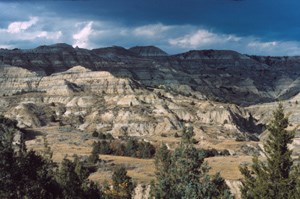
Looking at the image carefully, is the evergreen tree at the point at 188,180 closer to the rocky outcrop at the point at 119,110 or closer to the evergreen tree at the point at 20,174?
the evergreen tree at the point at 20,174

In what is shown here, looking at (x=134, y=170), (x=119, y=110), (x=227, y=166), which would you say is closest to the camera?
(x=134, y=170)

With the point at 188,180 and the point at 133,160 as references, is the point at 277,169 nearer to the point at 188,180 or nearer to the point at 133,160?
the point at 188,180

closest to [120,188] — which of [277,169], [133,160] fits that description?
[277,169]

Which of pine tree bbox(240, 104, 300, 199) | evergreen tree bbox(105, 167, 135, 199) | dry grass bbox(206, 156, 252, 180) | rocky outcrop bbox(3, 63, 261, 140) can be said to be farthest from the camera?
rocky outcrop bbox(3, 63, 261, 140)

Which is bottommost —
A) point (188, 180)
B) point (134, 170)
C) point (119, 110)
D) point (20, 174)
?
point (134, 170)

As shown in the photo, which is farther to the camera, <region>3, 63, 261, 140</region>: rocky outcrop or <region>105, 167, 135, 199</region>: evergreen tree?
<region>3, 63, 261, 140</region>: rocky outcrop

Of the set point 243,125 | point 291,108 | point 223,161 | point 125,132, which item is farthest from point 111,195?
point 291,108

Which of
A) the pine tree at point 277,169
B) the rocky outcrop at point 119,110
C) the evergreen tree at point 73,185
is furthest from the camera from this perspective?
the rocky outcrop at point 119,110

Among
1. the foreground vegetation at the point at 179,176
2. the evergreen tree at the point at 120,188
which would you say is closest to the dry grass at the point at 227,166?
the evergreen tree at the point at 120,188

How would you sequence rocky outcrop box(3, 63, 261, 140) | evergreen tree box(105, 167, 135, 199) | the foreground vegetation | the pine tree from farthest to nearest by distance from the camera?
rocky outcrop box(3, 63, 261, 140) → evergreen tree box(105, 167, 135, 199) → the pine tree → the foreground vegetation

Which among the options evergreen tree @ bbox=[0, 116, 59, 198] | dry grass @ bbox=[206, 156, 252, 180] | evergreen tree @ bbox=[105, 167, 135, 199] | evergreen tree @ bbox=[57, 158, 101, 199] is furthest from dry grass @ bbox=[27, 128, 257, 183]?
evergreen tree @ bbox=[0, 116, 59, 198]

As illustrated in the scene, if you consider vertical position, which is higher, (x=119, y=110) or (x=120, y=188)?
(x=119, y=110)

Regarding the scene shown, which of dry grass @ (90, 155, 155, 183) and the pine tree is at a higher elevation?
the pine tree

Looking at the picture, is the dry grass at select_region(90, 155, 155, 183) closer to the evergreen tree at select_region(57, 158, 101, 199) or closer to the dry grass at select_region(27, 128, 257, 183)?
the dry grass at select_region(27, 128, 257, 183)
